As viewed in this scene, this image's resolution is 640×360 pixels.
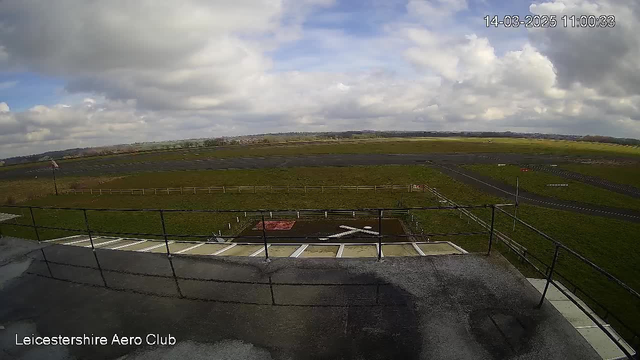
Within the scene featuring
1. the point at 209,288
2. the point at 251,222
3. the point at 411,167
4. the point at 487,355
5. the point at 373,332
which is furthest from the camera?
the point at 411,167

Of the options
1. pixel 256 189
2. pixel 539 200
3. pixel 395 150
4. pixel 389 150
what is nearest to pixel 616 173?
Result: pixel 539 200

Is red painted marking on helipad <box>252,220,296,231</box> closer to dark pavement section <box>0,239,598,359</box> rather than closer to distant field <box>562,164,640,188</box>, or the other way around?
dark pavement section <box>0,239,598,359</box>

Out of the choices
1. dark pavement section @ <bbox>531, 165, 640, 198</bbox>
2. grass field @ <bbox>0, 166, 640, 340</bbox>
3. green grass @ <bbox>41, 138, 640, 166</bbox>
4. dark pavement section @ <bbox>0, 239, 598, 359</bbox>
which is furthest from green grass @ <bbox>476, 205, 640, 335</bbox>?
green grass @ <bbox>41, 138, 640, 166</bbox>

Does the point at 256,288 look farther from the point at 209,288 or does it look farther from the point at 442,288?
the point at 442,288

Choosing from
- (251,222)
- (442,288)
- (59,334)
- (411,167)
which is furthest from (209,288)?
(411,167)

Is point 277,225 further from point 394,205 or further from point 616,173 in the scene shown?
point 616,173

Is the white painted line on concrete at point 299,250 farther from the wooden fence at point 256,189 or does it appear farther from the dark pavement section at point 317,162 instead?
the dark pavement section at point 317,162

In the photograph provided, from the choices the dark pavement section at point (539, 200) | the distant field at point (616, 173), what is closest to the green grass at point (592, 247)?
the dark pavement section at point (539, 200)
